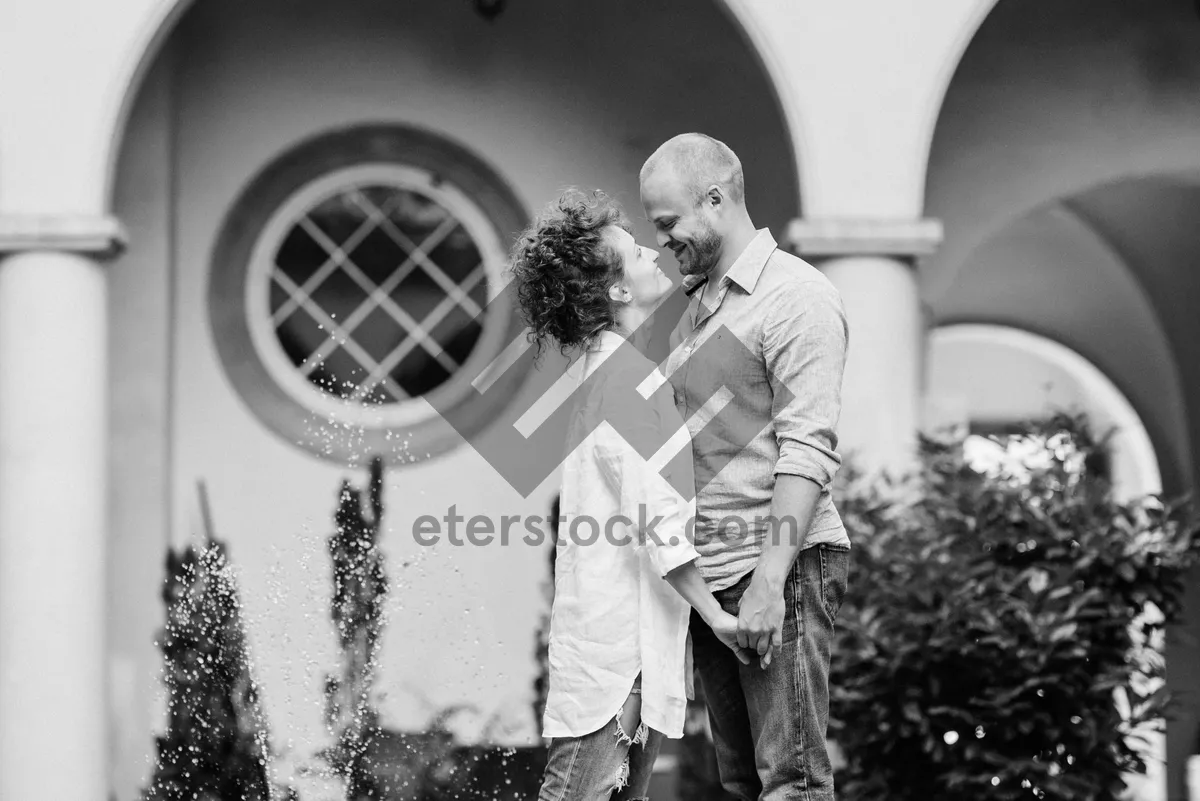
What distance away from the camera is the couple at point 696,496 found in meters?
2.45

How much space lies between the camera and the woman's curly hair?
257cm

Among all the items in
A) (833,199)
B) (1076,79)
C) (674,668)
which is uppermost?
(1076,79)

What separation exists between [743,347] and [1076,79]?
5181 mm

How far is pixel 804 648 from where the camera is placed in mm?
2473

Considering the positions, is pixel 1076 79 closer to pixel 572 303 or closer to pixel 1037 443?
pixel 1037 443

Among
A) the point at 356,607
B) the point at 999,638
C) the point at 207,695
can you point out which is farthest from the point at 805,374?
the point at 356,607

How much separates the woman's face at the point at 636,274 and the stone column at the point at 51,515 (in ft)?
10.8

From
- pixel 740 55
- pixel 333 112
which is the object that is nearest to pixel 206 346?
pixel 333 112

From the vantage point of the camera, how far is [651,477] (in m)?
2.47

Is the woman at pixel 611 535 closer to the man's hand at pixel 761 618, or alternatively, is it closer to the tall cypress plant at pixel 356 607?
the man's hand at pixel 761 618

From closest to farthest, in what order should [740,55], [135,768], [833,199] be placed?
[833,199] < [135,768] < [740,55]

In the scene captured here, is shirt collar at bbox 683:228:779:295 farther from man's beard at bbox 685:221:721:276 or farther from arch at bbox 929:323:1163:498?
arch at bbox 929:323:1163:498

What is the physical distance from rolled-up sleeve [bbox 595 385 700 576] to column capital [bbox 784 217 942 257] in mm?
2840

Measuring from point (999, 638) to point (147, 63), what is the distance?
12.4ft
